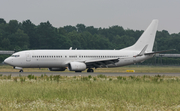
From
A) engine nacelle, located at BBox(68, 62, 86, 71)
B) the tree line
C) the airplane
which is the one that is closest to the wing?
the airplane

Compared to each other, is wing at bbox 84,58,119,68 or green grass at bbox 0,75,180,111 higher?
wing at bbox 84,58,119,68

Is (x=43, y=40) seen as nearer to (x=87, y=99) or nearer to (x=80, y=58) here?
(x=80, y=58)

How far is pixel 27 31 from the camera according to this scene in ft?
456

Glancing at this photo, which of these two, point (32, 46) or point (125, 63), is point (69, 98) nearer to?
point (125, 63)

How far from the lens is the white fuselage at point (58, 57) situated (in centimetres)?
4494

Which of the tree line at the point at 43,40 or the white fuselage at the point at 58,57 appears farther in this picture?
the tree line at the point at 43,40

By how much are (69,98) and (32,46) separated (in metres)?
113

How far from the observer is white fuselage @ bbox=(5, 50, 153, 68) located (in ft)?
147

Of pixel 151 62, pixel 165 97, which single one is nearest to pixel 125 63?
pixel 165 97

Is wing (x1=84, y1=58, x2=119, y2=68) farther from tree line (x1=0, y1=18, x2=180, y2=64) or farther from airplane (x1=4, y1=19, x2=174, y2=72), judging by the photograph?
tree line (x1=0, y1=18, x2=180, y2=64)

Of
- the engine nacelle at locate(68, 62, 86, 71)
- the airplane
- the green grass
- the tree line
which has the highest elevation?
the tree line

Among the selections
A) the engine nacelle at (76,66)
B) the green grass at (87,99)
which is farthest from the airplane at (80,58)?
the green grass at (87,99)

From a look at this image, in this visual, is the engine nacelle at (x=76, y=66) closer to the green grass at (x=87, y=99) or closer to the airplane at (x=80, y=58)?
the airplane at (x=80, y=58)

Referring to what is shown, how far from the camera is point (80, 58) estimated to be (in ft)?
155
